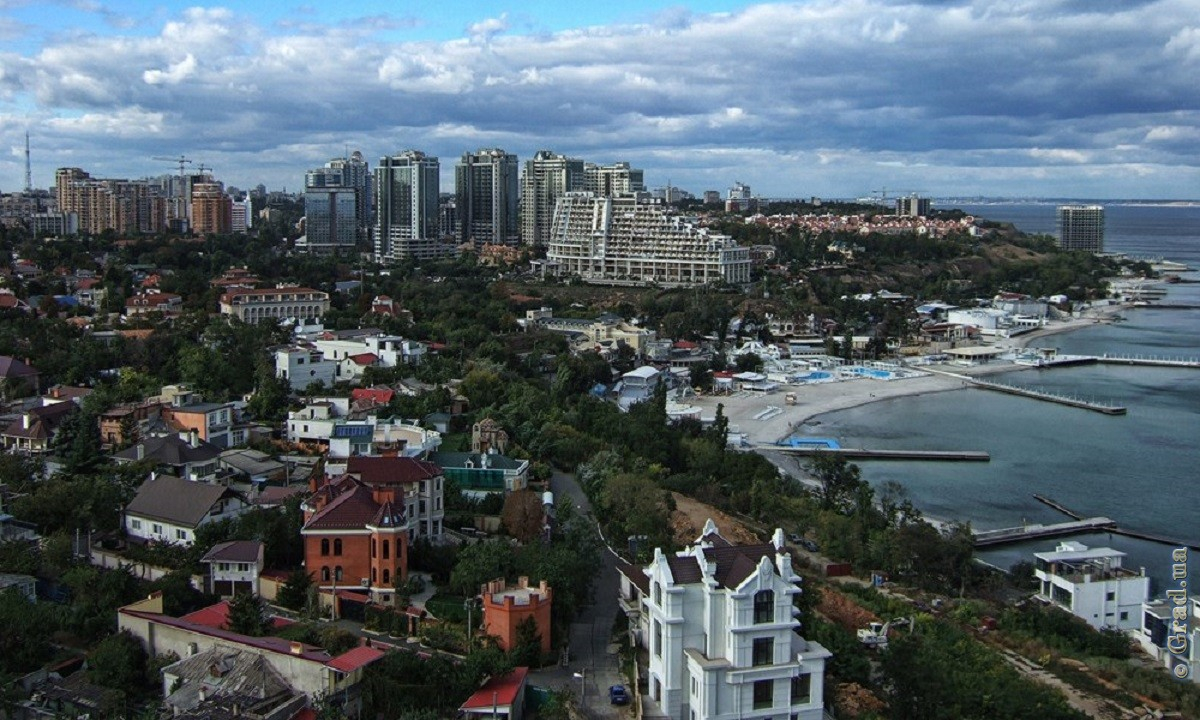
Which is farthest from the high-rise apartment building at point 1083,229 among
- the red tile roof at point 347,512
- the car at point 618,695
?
the car at point 618,695

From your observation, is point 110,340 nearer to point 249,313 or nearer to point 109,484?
point 249,313

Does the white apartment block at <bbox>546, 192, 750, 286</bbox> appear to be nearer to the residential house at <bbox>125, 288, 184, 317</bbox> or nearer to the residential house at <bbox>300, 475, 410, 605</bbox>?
the residential house at <bbox>125, 288, 184, 317</bbox>

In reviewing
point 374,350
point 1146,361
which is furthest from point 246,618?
point 1146,361

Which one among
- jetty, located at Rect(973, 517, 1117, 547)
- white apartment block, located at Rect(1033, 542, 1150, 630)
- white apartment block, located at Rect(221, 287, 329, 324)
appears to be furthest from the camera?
white apartment block, located at Rect(221, 287, 329, 324)

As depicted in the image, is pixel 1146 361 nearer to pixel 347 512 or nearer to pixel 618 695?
pixel 347 512

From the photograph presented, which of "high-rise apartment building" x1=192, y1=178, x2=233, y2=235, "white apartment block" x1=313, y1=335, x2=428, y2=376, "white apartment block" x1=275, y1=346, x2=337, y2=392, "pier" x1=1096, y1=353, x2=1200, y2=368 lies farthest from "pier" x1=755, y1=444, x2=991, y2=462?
"high-rise apartment building" x1=192, y1=178, x2=233, y2=235

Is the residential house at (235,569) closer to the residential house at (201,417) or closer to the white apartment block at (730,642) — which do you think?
the white apartment block at (730,642)
